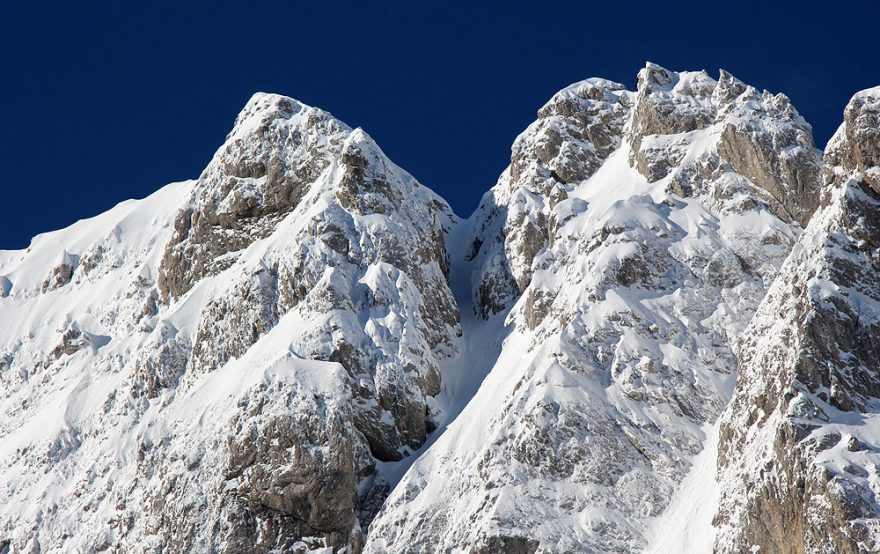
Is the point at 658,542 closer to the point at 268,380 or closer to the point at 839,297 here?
the point at 839,297

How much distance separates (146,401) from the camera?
124 m

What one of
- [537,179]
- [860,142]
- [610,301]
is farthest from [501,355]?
[860,142]

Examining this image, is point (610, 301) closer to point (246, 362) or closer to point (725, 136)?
point (725, 136)

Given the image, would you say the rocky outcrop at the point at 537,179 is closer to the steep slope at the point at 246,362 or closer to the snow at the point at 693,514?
the steep slope at the point at 246,362

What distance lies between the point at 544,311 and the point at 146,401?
36652 millimetres

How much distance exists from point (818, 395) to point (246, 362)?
48080 mm

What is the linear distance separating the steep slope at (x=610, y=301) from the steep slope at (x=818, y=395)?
854 cm

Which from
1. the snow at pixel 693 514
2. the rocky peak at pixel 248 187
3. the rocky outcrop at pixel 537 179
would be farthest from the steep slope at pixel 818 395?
the rocky peak at pixel 248 187

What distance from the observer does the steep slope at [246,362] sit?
102 m

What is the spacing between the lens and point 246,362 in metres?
113

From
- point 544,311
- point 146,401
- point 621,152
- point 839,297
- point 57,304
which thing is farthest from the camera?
point 57,304

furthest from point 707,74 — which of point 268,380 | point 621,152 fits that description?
point 268,380

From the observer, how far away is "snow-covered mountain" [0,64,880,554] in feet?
289

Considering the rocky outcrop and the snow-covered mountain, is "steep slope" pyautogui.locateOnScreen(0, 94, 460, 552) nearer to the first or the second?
the snow-covered mountain
